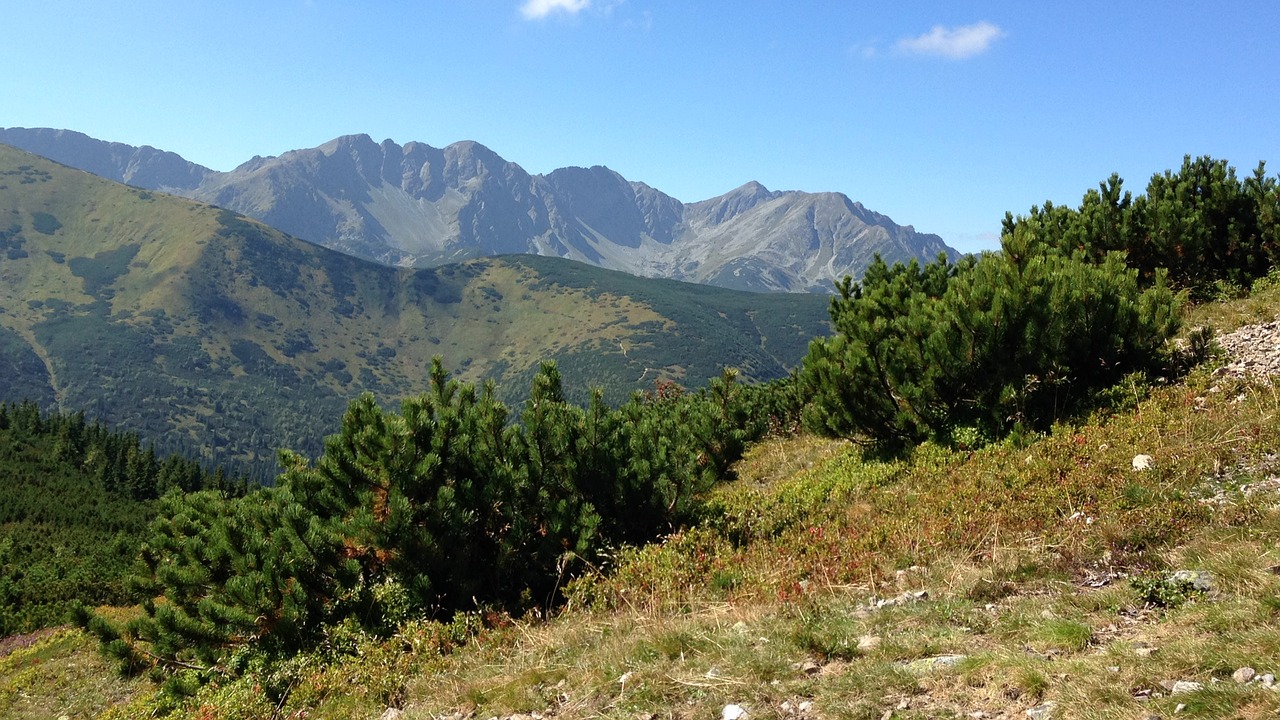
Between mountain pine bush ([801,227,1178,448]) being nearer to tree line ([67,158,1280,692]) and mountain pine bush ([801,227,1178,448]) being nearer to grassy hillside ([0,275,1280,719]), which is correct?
tree line ([67,158,1280,692])

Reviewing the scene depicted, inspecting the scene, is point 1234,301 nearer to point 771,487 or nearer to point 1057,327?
point 1057,327

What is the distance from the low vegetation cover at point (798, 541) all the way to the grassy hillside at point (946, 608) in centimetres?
4

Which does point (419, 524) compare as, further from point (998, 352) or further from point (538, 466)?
point (998, 352)

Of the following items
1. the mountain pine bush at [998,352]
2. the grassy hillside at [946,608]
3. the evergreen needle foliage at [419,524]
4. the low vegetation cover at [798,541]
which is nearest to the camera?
the grassy hillside at [946,608]

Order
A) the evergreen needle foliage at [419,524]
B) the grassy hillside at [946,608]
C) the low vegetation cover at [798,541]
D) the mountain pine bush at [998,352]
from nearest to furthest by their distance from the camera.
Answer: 1. the grassy hillside at [946,608]
2. the low vegetation cover at [798,541]
3. the evergreen needle foliage at [419,524]
4. the mountain pine bush at [998,352]

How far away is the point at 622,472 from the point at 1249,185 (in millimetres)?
17904

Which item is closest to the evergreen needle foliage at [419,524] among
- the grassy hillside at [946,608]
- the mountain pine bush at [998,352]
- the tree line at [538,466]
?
the tree line at [538,466]

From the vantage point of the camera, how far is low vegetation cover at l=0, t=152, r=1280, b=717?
5262mm

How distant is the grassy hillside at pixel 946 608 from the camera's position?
445 centimetres

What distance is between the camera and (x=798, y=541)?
8.97m

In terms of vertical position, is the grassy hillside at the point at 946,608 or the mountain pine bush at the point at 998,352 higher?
the mountain pine bush at the point at 998,352

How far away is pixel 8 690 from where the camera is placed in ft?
67.1

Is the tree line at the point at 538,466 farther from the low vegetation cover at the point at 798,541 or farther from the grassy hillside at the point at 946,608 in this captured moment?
the grassy hillside at the point at 946,608

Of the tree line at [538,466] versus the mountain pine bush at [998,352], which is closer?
the tree line at [538,466]
